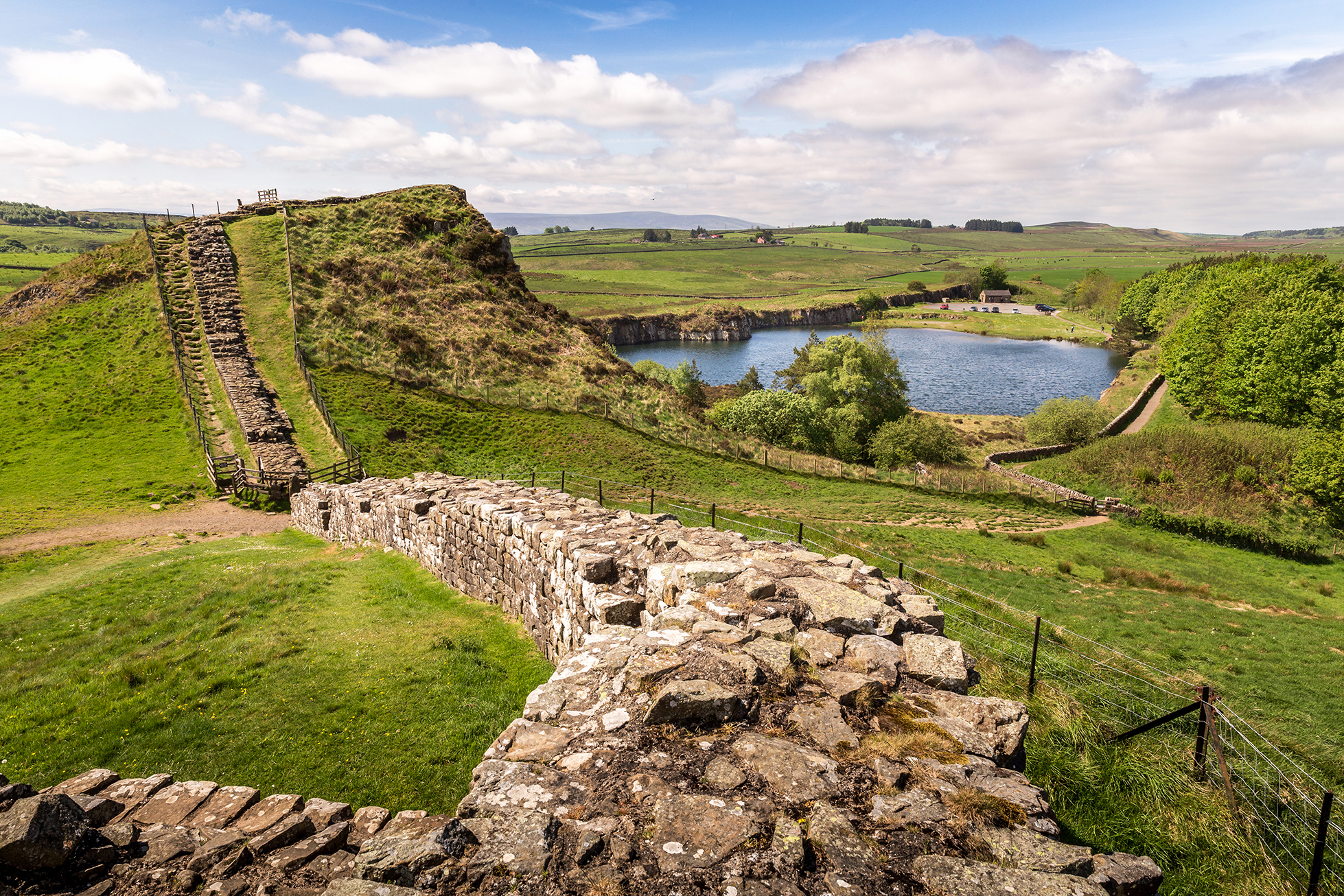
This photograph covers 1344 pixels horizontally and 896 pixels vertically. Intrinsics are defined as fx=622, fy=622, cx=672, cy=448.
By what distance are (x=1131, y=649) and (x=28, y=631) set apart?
2627cm

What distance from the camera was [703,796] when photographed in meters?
5.06

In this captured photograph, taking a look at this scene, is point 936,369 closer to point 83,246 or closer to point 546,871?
point 546,871

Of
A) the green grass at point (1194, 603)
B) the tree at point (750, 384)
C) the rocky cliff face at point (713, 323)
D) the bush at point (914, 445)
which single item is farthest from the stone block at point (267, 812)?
the rocky cliff face at point (713, 323)

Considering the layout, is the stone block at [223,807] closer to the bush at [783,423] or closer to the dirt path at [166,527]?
the dirt path at [166,527]

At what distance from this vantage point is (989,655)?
1277cm

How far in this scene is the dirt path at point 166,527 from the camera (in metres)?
19.7

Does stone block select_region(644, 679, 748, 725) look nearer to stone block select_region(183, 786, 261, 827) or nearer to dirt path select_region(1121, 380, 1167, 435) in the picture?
stone block select_region(183, 786, 261, 827)

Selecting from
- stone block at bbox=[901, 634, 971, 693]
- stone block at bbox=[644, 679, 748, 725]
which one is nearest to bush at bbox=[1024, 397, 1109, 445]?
stone block at bbox=[901, 634, 971, 693]

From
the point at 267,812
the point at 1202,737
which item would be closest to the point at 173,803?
the point at 267,812

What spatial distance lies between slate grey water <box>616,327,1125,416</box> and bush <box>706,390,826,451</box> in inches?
1004

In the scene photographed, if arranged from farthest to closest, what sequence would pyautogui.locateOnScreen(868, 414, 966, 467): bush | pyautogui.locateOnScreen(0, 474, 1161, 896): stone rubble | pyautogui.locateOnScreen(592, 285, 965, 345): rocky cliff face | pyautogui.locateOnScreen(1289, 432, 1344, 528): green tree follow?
pyautogui.locateOnScreen(592, 285, 965, 345): rocky cliff face
pyautogui.locateOnScreen(868, 414, 966, 467): bush
pyautogui.locateOnScreen(1289, 432, 1344, 528): green tree
pyautogui.locateOnScreen(0, 474, 1161, 896): stone rubble

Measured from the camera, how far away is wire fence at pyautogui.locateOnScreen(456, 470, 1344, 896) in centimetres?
724

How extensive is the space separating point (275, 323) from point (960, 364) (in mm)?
109395

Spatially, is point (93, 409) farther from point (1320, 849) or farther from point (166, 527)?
point (1320, 849)
